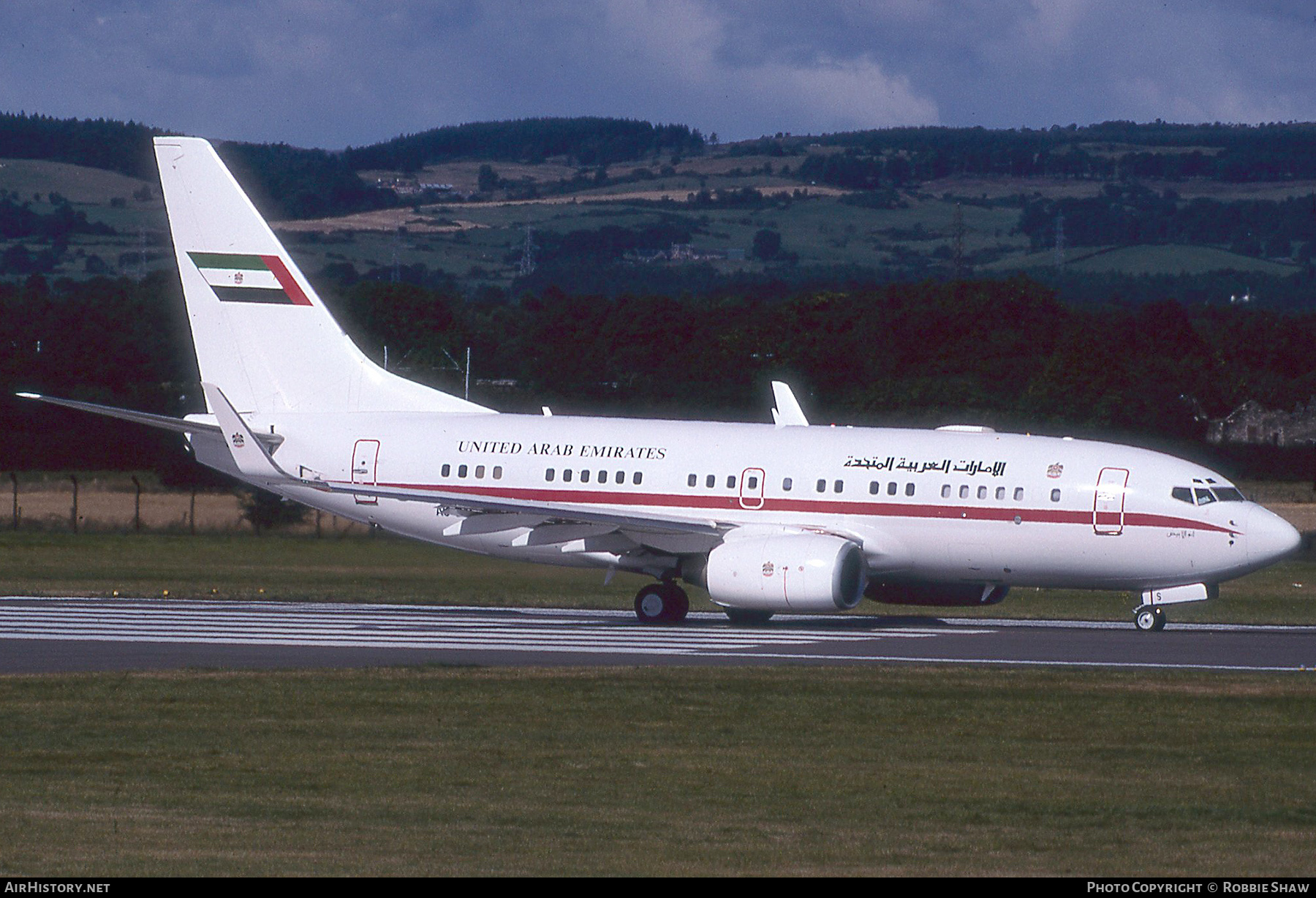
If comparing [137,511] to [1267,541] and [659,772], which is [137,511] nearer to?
[1267,541]

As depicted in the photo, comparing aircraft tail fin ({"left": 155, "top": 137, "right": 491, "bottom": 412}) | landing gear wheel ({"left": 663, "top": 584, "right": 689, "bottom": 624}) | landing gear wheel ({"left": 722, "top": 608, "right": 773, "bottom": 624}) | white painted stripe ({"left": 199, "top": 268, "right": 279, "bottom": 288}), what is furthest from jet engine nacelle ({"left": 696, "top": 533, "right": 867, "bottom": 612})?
white painted stripe ({"left": 199, "top": 268, "right": 279, "bottom": 288})

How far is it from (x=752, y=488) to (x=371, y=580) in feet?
43.0

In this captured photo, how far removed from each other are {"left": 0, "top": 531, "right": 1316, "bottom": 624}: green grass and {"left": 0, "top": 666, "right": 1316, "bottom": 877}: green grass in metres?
14.2

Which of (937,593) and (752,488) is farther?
(937,593)

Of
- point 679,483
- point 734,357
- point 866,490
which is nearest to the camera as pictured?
point 866,490

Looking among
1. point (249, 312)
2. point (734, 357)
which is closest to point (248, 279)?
point (249, 312)

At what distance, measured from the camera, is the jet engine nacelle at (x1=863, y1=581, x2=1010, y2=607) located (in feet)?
105

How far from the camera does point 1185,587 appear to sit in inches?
1191

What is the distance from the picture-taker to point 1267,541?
96.5ft

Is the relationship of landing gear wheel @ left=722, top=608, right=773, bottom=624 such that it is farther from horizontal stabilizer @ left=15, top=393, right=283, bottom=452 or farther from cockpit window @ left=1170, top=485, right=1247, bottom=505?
horizontal stabilizer @ left=15, top=393, right=283, bottom=452

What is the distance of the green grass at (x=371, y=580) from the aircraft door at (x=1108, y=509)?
16.8 ft

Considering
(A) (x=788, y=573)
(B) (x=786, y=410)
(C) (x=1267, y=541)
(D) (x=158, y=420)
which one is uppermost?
(B) (x=786, y=410)

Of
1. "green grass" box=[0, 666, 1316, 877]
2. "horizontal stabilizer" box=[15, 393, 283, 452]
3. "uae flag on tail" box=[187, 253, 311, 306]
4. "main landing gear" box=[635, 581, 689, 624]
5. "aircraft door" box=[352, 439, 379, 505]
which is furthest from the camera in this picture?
"uae flag on tail" box=[187, 253, 311, 306]

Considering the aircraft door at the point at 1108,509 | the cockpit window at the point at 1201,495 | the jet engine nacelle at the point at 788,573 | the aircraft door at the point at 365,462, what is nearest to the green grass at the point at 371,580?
the aircraft door at the point at 365,462
